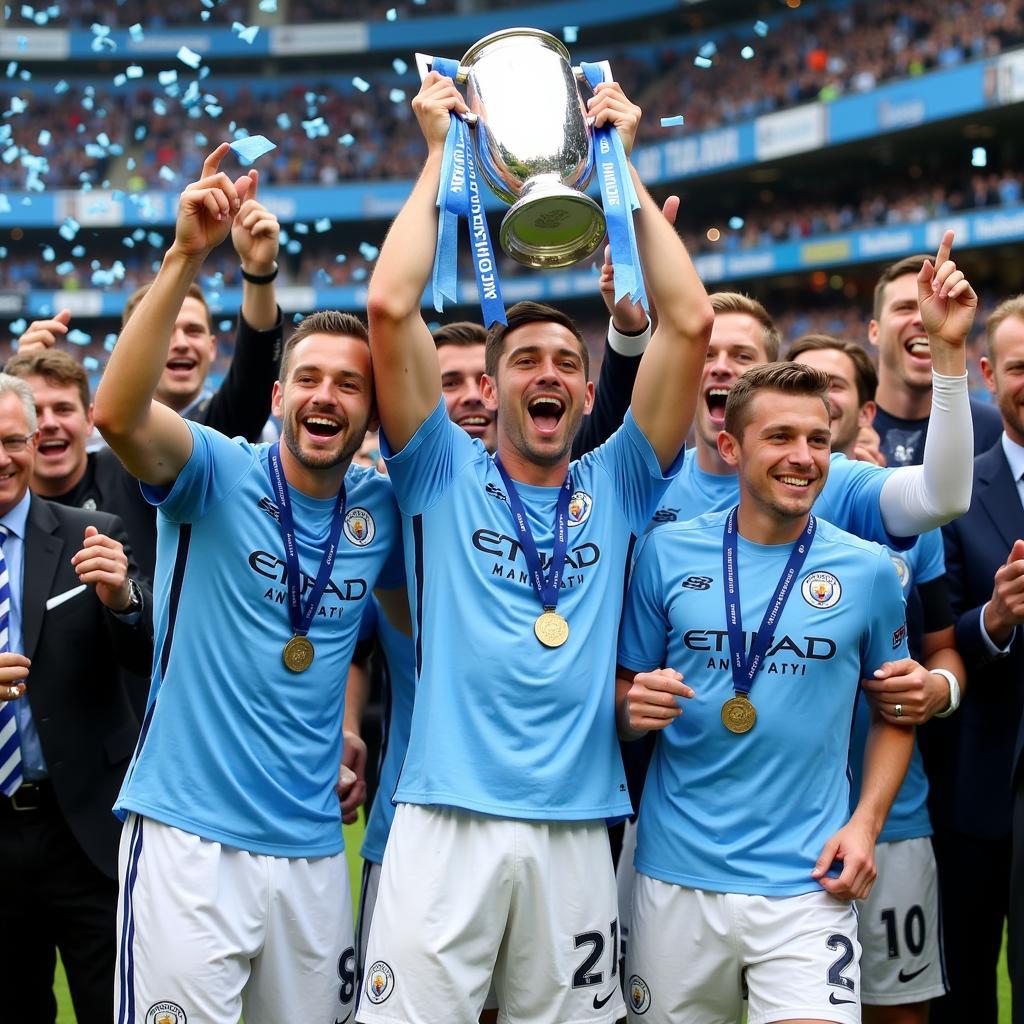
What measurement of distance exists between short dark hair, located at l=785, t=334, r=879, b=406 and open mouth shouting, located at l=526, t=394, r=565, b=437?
131 cm

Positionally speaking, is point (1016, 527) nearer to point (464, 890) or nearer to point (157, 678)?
point (464, 890)

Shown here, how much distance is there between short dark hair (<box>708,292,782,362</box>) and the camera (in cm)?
391

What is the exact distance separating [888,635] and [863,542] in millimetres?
231

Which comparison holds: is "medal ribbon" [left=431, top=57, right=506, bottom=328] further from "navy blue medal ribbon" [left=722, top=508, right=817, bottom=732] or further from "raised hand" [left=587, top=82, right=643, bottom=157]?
"navy blue medal ribbon" [left=722, top=508, right=817, bottom=732]

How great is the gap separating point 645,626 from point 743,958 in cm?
77

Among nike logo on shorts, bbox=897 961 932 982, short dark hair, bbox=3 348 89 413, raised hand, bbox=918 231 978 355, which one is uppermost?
short dark hair, bbox=3 348 89 413

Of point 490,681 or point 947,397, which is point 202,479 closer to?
point 490,681

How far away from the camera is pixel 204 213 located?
2879 mm

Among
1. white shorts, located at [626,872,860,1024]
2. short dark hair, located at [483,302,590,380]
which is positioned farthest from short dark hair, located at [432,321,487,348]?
white shorts, located at [626,872,860,1024]

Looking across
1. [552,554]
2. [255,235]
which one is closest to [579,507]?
[552,554]

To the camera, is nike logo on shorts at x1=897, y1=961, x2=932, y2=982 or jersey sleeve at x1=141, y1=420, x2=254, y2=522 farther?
Answer: nike logo on shorts at x1=897, y1=961, x2=932, y2=982

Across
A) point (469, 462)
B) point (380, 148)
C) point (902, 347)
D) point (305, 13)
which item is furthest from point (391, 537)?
point (305, 13)

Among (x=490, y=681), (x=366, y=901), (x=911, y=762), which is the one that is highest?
(x=490, y=681)

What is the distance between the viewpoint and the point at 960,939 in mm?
3715
